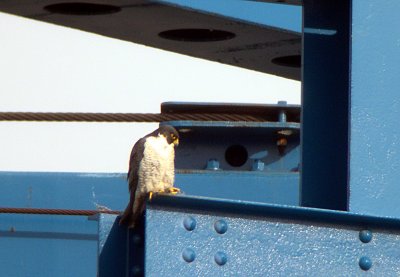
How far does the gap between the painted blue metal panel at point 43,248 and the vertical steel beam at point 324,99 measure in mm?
3327

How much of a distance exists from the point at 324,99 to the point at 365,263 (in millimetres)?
513

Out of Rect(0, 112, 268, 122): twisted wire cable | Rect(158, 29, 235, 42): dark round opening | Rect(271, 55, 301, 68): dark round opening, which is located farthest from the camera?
Rect(271, 55, 301, 68): dark round opening

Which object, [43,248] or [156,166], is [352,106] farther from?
[43,248]

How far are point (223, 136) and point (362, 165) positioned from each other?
13.5 ft

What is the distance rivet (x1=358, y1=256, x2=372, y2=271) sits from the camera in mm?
2939

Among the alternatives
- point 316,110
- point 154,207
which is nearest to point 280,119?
point 316,110

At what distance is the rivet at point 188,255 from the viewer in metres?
2.81

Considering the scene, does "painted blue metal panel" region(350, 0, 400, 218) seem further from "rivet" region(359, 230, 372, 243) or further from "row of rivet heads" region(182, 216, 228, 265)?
"row of rivet heads" region(182, 216, 228, 265)

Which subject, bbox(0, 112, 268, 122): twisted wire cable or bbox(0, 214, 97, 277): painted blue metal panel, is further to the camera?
bbox(0, 214, 97, 277): painted blue metal panel

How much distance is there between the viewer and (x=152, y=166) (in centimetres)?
401

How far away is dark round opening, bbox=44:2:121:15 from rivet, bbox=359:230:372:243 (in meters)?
3.62

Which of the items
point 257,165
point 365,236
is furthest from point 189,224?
point 257,165

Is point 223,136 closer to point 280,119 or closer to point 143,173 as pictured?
point 280,119

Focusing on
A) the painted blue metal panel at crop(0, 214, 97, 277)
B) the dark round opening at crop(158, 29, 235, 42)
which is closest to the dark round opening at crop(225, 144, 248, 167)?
the dark round opening at crop(158, 29, 235, 42)
